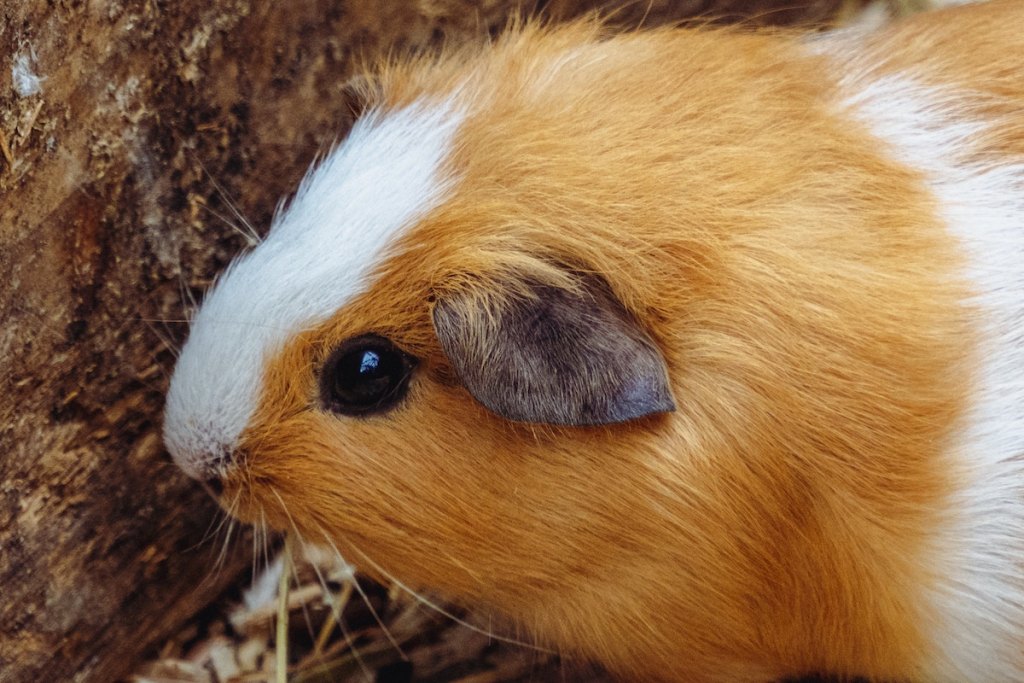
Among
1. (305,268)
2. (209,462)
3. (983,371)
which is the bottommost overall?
(209,462)

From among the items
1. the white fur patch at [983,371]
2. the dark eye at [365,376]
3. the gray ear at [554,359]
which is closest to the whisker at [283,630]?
the dark eye at [365,376]

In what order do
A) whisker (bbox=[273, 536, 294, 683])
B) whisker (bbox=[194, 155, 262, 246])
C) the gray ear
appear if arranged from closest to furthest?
the gray ear
whisker (bbox=[194, 155, 262, 246])
whisker (bbox=[273, 536, 294, 683])

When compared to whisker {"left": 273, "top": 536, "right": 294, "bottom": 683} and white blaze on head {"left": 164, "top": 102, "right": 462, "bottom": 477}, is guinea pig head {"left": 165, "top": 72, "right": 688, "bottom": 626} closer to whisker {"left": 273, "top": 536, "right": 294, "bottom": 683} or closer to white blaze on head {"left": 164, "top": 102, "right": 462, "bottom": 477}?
white blaze on head {"left": 164, "top": 102, "right": 462, "bottom": 477}

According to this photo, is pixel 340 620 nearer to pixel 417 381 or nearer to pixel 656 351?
pixel 417 381

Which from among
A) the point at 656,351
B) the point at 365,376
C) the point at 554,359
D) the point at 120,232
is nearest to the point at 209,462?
the point at 365,376

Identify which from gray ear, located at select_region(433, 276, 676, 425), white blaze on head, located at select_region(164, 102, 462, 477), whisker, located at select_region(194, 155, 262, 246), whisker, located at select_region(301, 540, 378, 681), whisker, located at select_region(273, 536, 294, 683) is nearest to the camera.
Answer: gray ear, located at select_region(433, 276, 676, 425)

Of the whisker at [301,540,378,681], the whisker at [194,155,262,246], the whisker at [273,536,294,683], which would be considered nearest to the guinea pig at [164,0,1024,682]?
the whisker at [194,155,262,246]

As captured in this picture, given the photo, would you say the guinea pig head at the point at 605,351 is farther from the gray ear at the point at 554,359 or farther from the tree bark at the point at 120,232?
the tree bark at the point at 120,232

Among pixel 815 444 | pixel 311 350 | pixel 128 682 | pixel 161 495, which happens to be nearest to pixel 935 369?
pixel 815 444
